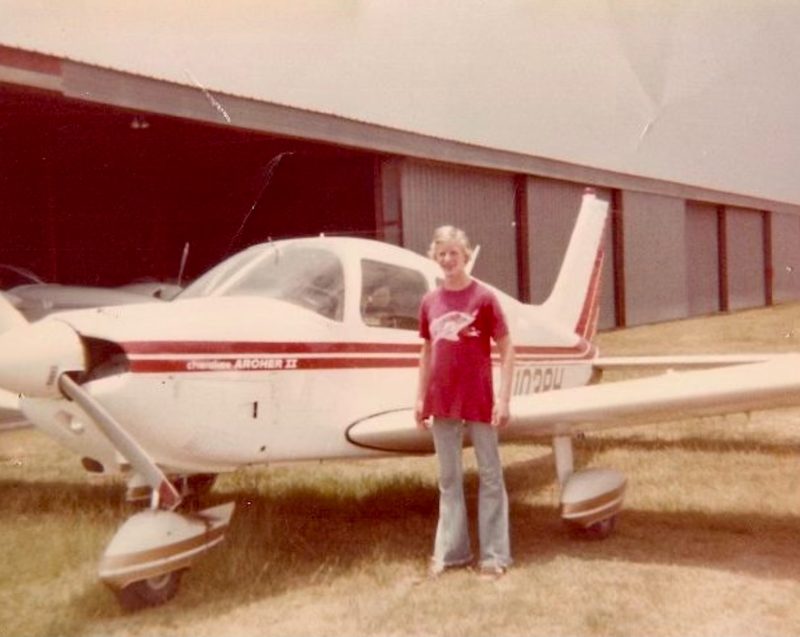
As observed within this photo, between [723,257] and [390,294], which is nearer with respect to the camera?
[390,294]

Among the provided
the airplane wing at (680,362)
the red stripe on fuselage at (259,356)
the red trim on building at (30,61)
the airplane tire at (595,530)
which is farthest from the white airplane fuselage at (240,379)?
the red trim on building at (30,61)

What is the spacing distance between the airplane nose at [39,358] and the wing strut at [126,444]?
0.06m

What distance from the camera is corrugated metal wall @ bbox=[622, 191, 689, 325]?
81.1 feet

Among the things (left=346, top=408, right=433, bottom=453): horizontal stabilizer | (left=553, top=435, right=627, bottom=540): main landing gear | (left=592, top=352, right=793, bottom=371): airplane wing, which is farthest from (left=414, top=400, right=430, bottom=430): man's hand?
(left=592, top=352, right=793, bottom=371): airplane wing

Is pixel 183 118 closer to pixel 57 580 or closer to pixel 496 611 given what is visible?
pixel 57 580

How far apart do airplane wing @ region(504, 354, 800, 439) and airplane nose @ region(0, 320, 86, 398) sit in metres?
2.19

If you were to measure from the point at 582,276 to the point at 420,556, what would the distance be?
434 cm

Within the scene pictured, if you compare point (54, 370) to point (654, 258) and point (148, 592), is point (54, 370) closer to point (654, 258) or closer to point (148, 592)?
point (148, 592)

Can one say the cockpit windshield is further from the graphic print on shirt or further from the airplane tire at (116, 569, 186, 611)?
the airplane tire at (116, 569, 186, 611)

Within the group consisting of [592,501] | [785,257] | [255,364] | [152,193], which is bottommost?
[592,501]

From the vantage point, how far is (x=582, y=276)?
843cm

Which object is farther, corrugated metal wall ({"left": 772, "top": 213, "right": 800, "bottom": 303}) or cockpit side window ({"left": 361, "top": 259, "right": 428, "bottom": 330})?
corrugated metal wall ({"left": 772, "top": 213, "right": 800, "bottom": 303})

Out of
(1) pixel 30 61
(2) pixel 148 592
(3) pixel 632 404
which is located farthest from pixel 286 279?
(1) pixel 30 61

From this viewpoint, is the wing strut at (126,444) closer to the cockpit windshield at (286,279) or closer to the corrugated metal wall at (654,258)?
the cockpit windshield at (286,279)
